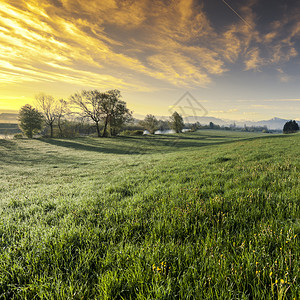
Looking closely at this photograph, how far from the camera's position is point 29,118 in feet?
186

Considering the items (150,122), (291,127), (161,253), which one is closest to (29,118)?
(150,122)

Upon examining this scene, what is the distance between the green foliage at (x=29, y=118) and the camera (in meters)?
56.5

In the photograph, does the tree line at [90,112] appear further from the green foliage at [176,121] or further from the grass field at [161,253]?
the grass field at [161,253]

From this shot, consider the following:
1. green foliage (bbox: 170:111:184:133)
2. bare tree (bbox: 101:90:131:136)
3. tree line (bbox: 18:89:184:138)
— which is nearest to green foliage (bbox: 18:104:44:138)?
tree line (bbox: 18:89:184:138)

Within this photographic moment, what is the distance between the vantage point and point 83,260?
7.02 feet

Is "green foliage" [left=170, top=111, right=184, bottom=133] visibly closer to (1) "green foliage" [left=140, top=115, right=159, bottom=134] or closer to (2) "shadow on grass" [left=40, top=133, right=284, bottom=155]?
(1) "green foliage" [left=140, top=115, right=159, bottom=134]

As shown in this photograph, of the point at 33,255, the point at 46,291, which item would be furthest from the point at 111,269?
the point at 33,255

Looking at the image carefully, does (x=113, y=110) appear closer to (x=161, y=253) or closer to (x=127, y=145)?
(x=127, y=145)

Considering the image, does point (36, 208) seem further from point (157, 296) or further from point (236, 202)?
point (236, 202)

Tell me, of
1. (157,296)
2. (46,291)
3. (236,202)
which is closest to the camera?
(157,296)

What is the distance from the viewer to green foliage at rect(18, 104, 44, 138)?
5653cm

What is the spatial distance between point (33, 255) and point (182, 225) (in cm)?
258

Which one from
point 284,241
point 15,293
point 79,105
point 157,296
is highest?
point 79,105

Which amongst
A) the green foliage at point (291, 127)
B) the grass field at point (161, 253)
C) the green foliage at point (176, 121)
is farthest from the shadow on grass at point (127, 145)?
the green foliage at point (291, 127)
